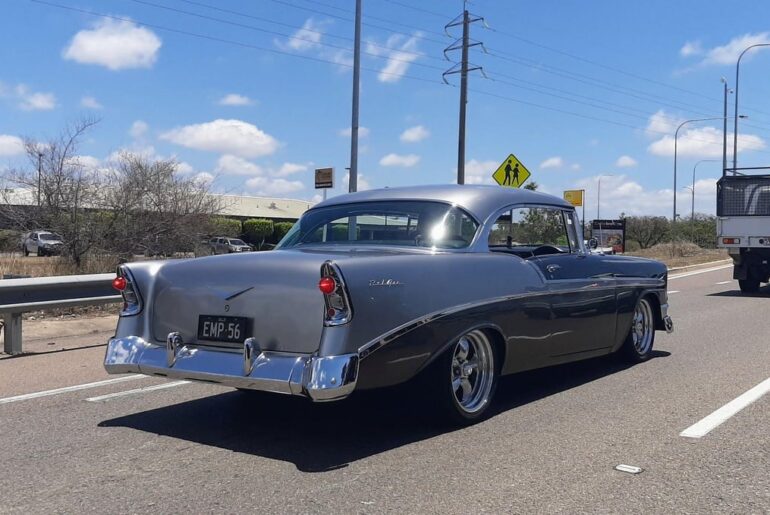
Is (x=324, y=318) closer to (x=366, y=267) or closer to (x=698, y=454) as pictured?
(x=366, y=267)

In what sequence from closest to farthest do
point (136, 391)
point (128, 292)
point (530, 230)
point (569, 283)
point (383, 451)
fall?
point (383, 451), point (128, 292), point (569, 283), point (136, 391), point (530, 230)

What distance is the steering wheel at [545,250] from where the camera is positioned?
632cm

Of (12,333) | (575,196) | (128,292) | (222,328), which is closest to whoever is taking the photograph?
(222,328)

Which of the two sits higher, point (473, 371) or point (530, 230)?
point (530, 230)

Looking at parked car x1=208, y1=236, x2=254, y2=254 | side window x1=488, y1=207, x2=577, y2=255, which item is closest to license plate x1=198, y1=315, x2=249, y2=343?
side window x1=488, y1=207, x2=577, y2=255

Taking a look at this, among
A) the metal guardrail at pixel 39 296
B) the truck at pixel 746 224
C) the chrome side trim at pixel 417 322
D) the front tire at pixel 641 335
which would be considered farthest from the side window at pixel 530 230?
the truck at pixel 746 224

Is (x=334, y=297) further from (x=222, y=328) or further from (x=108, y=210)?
(x=108, y=210)

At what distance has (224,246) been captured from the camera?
27.7 metres

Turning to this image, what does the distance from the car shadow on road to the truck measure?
12.2 meters

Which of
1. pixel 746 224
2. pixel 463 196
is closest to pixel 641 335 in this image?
pixel 463 196

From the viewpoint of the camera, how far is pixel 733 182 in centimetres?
1748

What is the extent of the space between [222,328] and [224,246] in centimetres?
2327

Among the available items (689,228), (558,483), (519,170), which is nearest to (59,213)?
(519,170)

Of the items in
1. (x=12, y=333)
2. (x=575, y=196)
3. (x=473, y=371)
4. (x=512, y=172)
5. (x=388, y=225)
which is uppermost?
(x=575, y=196)
